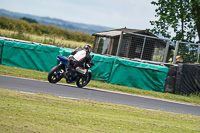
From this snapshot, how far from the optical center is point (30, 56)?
17312 millimetres

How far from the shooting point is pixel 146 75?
672 inches

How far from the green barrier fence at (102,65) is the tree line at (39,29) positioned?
28.3 m

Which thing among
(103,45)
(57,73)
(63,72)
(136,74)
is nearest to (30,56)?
(57,73)

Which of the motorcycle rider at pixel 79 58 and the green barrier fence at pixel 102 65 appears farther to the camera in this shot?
the green barrier fence at pixel 102 65

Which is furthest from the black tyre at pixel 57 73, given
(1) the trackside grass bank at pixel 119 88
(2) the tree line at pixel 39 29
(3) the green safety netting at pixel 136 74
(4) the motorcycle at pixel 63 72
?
(2) the tree line at pixel 39 29

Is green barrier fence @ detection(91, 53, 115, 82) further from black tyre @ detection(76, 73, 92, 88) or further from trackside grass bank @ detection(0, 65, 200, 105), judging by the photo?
black tyre @ detection(76, 73, 92, 88)

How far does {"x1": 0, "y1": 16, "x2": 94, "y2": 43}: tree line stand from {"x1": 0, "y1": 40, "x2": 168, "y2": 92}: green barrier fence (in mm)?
28346

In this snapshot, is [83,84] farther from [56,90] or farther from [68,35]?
[68,35]

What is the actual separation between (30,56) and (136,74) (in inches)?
214

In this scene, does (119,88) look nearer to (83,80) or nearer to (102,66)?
(102,66)

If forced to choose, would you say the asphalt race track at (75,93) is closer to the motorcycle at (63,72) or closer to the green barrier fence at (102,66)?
the motorcycle at (63,72)

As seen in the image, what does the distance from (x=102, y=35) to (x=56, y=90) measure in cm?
2063

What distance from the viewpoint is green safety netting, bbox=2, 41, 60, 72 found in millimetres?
17297

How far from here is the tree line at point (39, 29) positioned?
Result: 46.0 metres
